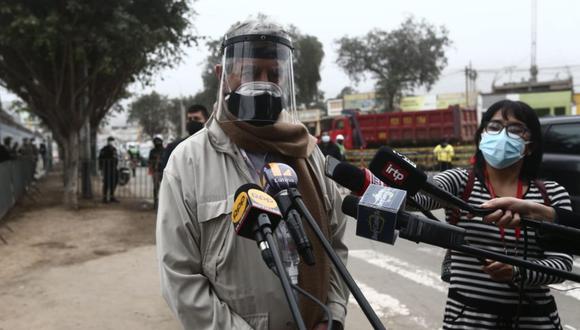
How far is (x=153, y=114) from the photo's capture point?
6588 centimetres

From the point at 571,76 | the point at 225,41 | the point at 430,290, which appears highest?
the point at 571,76

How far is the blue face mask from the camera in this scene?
2.28 metres

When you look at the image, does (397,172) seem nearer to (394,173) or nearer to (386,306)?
(394,173)

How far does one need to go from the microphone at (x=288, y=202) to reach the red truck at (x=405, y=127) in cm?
2279

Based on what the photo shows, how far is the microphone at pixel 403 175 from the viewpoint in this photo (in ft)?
4.56

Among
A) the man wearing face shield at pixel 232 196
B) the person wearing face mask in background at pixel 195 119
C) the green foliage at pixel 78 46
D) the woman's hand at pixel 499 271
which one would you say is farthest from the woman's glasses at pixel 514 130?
the green foliage at pixel 78 46

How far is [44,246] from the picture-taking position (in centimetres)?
843

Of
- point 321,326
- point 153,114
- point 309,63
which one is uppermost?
point 309,63

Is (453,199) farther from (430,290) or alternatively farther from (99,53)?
(99,53)

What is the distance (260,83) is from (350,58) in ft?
135

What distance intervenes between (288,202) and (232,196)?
1.62 ft

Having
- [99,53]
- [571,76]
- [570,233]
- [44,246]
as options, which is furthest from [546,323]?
[571,76]

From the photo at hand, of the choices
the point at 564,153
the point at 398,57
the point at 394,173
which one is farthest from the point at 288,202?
the point at 398,57

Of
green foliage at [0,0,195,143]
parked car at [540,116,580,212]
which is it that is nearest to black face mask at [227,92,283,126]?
parked car at [540,116,580,212]
